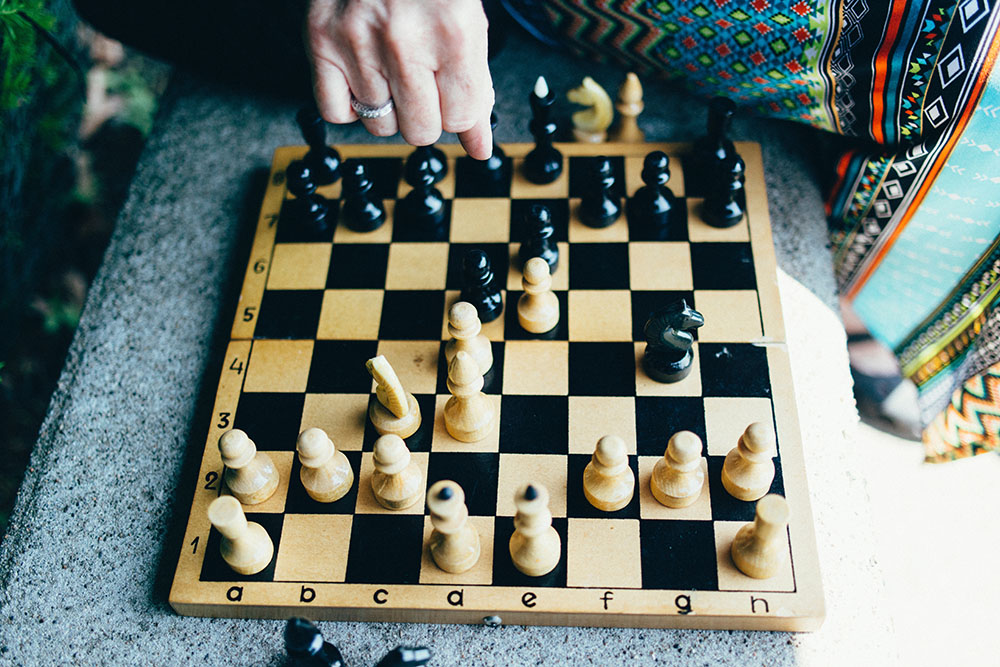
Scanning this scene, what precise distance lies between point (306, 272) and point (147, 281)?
36 centimetres

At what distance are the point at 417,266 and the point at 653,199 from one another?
1.54ft

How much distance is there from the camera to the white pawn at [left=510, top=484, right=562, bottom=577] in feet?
3.39

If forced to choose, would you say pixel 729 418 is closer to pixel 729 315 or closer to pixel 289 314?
pixel 729 315

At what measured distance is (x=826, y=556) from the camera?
123 centimetres

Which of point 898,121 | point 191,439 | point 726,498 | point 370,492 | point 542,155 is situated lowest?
point 191,439

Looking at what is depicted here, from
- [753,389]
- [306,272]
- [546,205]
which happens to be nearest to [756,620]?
[753,389]

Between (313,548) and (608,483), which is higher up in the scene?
(608,483)

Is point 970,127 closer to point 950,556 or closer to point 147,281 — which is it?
point 950,556

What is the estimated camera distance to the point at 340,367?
1394mm

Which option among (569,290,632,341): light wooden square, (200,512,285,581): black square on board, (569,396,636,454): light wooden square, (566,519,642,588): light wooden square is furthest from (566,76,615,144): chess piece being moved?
(200,512,285,581): black square on board

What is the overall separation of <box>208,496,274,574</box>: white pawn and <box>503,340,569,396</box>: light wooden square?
0.45 m

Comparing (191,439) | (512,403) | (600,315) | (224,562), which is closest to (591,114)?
(600,315)

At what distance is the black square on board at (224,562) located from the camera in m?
1.19

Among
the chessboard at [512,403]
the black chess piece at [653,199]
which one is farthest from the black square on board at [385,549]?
the black chess piece at [653,199]
